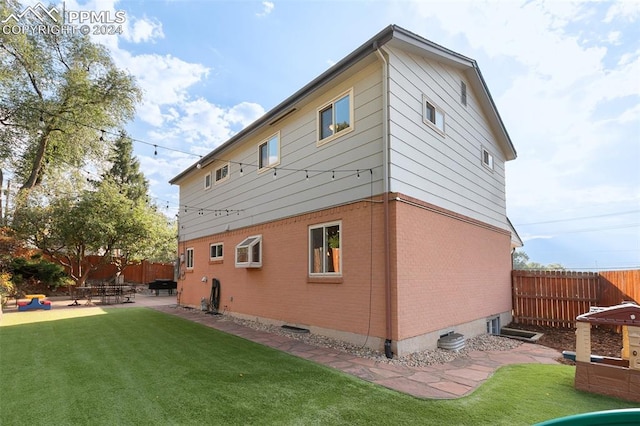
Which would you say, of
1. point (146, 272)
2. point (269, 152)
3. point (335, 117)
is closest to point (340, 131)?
point (335, 117)

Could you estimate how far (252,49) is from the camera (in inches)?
440

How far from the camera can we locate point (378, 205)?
671 cm

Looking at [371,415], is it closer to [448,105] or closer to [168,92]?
[448,105]

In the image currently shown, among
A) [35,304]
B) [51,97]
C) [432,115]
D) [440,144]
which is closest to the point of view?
[432,115]

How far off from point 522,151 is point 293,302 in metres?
10.7

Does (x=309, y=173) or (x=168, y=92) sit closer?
(x=309, y=173)

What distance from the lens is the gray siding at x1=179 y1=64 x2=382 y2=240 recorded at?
698cm

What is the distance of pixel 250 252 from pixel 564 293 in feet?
32.4

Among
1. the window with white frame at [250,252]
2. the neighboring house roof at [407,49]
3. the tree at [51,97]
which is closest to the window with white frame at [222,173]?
the neighboring house roof at [407,49]

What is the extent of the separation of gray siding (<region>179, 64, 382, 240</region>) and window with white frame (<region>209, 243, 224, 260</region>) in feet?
1.90

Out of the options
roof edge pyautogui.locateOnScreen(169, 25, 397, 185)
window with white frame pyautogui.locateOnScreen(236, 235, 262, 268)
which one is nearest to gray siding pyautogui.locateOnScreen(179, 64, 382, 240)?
roof edge pyautogui.locateOnScreen(169, 25, 397, 185)

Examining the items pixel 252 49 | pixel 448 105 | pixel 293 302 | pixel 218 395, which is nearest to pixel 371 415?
pixel 218 395

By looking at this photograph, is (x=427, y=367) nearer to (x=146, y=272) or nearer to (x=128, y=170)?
(x=146, y=272)

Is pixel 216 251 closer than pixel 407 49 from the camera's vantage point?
No
